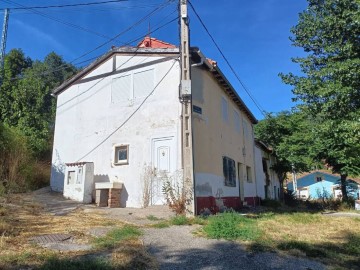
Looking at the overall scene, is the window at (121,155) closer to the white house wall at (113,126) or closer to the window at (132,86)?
the white house wall at (113,126)

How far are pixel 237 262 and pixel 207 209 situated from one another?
19.6 feet

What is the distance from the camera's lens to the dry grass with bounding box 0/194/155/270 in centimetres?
477

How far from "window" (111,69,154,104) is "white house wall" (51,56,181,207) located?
219 mm

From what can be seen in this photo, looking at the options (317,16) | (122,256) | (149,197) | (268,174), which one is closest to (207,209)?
(149,197)

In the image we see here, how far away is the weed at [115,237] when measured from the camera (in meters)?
5.94

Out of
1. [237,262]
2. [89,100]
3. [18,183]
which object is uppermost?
[89,100]

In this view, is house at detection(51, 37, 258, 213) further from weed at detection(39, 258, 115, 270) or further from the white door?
weed at detection(39, 258, 115, 270)

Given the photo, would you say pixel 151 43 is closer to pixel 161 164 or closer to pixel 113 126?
pixel 113 126

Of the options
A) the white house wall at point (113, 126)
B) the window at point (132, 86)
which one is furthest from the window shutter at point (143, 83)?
the white house wall at point (113, 126)

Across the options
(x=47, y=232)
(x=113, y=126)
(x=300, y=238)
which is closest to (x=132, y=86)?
(x=113, y=126)

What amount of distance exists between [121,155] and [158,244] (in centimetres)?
726

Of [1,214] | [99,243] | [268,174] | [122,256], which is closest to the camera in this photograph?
[122,256]

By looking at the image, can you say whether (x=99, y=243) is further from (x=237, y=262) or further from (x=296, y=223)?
(x=296, y=223)

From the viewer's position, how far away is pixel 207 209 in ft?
37.3
